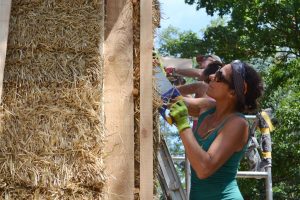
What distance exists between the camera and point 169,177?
3.91 meters

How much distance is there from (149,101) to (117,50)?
0.31m

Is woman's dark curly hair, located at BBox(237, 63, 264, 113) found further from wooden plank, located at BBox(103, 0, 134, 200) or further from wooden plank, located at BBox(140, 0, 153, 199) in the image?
wooden plank, located at BBox(103, 0, 134, 200)

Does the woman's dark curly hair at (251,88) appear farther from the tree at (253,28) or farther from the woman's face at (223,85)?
the tree at (253,28)

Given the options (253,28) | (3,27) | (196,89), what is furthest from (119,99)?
(253,28)

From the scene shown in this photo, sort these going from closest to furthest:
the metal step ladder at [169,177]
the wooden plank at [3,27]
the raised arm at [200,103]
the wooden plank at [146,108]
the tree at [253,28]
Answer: the wooden plank at [3,27] → the wooden plank at [146,108] → the raised arm at [200,103] → the metal step ladder at [169,177] → the tree at [253,28]

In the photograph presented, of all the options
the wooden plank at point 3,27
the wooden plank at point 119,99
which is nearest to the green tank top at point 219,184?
the wooden plank at point 119,99

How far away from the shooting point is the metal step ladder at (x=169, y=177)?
3879mm

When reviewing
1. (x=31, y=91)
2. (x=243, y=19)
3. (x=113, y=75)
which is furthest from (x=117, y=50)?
(x=243, y=19)

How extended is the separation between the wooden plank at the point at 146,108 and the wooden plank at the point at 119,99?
52mm

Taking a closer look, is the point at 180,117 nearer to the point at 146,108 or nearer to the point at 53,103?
the point at 146,108

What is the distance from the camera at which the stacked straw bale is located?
2.38 meters

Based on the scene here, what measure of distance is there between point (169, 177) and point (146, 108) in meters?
1.36

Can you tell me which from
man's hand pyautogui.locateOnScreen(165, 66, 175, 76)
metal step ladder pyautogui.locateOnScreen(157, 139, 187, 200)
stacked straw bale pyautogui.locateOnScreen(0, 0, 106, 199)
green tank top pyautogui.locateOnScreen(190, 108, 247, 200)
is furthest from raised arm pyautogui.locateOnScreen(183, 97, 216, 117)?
stacked straw bale pyautogui.locateOnScreen(0, 0, 106, 199)

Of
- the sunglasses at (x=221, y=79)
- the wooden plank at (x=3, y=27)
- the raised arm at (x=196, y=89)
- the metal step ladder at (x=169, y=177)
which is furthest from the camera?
the raised arm at (x=196, y=89)
